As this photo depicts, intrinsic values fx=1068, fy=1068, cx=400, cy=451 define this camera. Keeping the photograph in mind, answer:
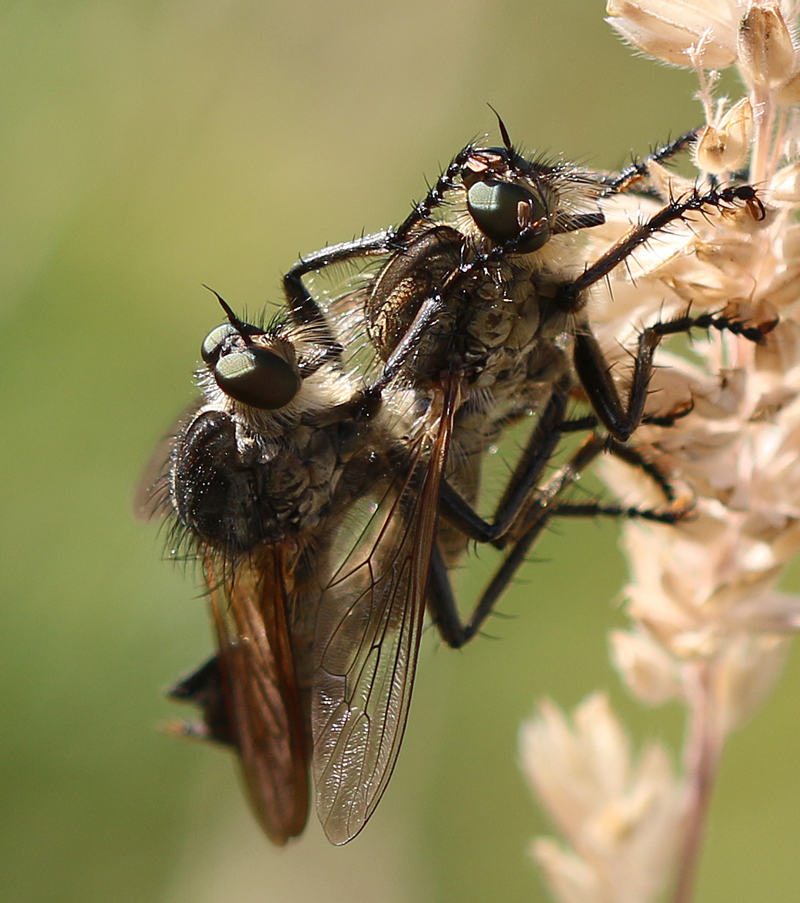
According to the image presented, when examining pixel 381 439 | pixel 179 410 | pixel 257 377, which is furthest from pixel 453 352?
pixel 179 410

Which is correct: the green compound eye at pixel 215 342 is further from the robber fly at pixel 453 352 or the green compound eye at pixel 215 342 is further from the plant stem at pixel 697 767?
the plant stem at pixel 697 767

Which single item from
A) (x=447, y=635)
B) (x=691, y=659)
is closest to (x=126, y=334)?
(x=447, y=635)

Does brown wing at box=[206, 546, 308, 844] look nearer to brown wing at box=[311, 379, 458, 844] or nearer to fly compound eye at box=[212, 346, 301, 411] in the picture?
brown wing at box=[311, 379, 458, 844]

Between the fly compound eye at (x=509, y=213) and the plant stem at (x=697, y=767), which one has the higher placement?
the fly compound eye at (x=509, y=213)

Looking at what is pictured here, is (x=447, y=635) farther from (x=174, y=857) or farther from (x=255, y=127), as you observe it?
(x=255, y=127)

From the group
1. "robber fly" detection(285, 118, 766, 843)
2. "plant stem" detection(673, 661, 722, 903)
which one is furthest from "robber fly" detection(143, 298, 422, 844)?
"plant stem" detection(673, 661, 722, 903)

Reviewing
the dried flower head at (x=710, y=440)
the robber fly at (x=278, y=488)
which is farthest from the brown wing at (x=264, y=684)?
the dried flower head at (x=710, y=440)

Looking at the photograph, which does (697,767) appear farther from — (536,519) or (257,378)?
(257,378)

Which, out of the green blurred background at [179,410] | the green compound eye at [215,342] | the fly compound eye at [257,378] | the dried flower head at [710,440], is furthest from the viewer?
the green blurred background at [179,410]
